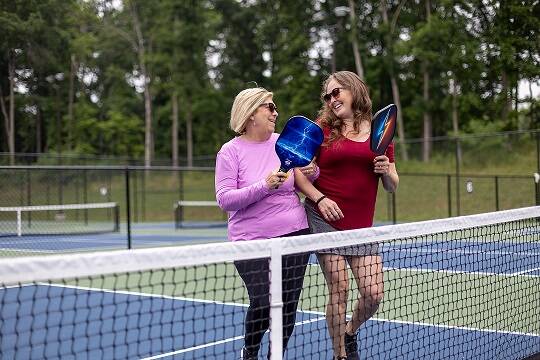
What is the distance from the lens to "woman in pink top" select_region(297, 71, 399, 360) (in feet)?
12.6

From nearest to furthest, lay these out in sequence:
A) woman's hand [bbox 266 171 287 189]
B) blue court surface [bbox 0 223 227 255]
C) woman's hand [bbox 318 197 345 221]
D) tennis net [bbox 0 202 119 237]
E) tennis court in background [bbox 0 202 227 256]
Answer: woman's hand [bbox 266 171 287 189]
woman's hand [bbox 318 197 345 221]
blue court surface [bbox 0 223 227 255]
tennis court in background [bbox 0 202 227 256]
tennis net [bbox 0 202 119 237]

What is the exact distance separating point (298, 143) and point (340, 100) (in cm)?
51

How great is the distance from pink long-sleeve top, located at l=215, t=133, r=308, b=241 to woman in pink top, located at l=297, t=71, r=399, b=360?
0.47 feet

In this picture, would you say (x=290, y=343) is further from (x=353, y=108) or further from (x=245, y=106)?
(x=245, y=106)

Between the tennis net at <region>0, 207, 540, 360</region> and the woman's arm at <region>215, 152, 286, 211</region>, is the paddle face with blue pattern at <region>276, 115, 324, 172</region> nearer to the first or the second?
the woman's arm at <region>215, 152, 286, 211</region>

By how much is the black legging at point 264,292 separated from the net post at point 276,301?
1.72ft

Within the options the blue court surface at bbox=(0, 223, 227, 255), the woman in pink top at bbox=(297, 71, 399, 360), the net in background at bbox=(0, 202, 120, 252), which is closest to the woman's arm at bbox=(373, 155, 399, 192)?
the woman in pink top at bbox=(297, 71, 399, 360)

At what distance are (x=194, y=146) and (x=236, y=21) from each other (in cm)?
879

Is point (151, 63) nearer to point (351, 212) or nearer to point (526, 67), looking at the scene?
point (526, 67)

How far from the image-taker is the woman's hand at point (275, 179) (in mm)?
3551

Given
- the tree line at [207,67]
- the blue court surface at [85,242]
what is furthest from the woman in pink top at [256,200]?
the tree line at [207,67]

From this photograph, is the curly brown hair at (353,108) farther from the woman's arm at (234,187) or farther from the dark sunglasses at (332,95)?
the woman's arm at (234,187)

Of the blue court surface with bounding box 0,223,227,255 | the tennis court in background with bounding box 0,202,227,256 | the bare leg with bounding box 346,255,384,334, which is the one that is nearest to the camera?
the bare leg with bounding box 346,255,384,334

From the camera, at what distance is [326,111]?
13.2 feet
